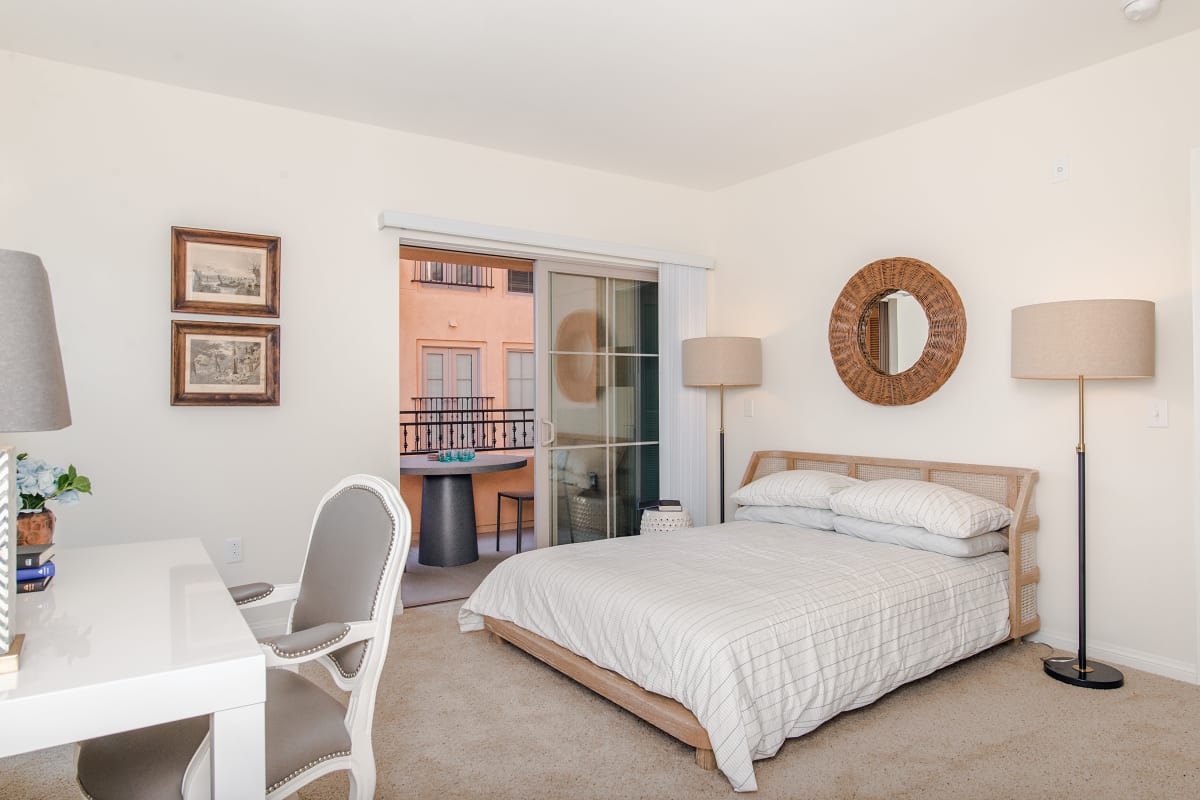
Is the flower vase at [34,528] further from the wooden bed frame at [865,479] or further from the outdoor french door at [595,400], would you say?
the outdoor french door at [595,400]

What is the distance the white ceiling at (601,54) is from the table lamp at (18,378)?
75.8 inches

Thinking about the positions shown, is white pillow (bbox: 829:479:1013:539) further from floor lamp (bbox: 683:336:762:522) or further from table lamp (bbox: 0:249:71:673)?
table lamp (bbox: 0:249:71:673)

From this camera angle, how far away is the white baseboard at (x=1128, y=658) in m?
2.95

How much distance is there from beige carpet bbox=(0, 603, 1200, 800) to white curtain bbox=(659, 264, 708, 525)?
210 cm

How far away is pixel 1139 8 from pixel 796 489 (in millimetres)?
2373

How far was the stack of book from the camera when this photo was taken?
159 cm

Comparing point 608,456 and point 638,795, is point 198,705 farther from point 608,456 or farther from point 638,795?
point 608,456

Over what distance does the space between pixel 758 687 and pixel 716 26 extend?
7.74 ft

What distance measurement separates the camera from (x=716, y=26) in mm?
2840

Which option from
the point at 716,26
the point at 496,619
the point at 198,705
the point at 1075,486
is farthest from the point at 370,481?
the point at 1075,486

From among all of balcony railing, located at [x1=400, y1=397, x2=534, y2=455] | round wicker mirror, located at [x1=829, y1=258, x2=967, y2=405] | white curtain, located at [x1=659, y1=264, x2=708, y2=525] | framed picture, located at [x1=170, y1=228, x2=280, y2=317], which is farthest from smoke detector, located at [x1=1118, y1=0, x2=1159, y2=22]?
balcony railing, located at [x1=400, y1=397, x2=534, y2=455]

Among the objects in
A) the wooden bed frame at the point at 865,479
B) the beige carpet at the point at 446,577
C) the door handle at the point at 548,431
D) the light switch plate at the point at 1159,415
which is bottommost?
the beige carpet at the point at 446,577

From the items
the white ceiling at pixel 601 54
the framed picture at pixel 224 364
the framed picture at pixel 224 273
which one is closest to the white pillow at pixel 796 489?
the white ceiling at pixel 601 54

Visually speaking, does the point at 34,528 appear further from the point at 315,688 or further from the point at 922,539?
the point at 922,539
